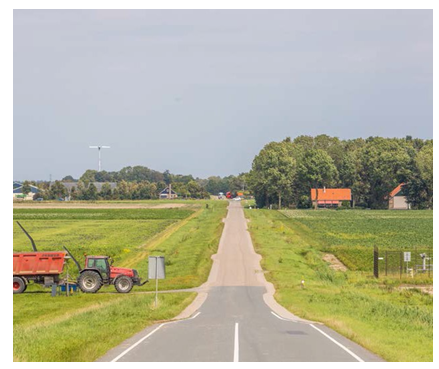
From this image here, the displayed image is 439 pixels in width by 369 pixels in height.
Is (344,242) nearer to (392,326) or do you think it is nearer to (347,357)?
(392,326)

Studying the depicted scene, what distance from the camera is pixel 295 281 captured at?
181 feet

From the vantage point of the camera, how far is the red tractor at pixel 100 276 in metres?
49.3

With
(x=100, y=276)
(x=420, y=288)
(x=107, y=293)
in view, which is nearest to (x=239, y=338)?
(x=100, y=276)

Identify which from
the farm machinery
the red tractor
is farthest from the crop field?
the farm machinery

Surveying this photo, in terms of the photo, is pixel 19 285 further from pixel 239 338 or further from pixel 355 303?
pixel 239 338

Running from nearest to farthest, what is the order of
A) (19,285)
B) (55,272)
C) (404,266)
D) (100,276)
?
(100,276) → (55,272) → (19,285) → (404,266)

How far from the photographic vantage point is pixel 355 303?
42.7 m

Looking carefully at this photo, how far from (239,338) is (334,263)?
44248mm

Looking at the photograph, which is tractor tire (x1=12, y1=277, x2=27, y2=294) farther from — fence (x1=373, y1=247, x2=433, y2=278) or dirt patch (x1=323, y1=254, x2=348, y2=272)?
dirt patch (x1=323, y1=254, x2=348, y2=272)

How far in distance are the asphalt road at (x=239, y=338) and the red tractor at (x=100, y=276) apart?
18.7ft

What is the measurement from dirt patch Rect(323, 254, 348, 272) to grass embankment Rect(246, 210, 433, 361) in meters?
0.91

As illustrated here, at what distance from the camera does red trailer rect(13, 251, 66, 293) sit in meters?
49.3
